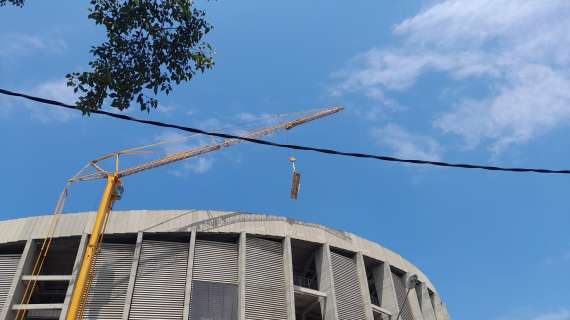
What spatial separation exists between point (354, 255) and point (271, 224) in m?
8.28

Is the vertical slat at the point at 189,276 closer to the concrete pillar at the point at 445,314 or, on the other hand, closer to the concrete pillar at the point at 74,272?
the concrete pillar at the point at 74,272

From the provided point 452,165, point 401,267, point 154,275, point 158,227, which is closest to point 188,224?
point 158,227

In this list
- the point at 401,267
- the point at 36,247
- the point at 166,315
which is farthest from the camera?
the point at 401,267

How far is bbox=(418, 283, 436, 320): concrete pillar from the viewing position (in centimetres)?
4841

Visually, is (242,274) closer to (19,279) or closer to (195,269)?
(195,269)

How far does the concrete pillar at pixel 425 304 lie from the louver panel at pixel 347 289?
10.2 meters

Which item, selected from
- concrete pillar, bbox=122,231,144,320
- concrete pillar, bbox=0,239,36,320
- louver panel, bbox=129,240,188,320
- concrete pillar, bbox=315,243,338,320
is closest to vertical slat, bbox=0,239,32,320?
concrete pillar, bbox=0,239,36,320

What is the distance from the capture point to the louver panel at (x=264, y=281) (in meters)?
37.4

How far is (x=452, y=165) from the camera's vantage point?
1072cm

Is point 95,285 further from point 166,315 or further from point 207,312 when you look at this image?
point 207,312

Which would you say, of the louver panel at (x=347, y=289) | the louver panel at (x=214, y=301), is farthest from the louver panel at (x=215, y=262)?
the louver panel at (x=347, y=289)

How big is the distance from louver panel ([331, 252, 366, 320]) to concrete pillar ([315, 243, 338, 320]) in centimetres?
77

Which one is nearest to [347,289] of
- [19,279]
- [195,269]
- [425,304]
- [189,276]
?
[425,304]

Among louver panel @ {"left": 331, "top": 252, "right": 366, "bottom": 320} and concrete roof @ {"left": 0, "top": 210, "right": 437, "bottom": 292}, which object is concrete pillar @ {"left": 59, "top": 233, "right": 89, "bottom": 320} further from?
louver panel @ {"left": 331, "top": 252, "right": 366, "bottom": 320}
